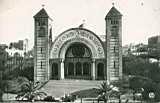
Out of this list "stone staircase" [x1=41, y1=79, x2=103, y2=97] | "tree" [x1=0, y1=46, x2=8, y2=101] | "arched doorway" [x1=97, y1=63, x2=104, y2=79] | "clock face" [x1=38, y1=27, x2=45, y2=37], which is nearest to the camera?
"tree" [x1=0, y1=46, x2=8, y2=101]

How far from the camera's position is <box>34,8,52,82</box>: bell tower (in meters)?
5.47

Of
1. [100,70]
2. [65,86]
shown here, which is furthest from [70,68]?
[65,86]

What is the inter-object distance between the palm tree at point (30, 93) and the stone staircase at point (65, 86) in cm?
20

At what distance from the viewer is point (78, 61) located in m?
5.98

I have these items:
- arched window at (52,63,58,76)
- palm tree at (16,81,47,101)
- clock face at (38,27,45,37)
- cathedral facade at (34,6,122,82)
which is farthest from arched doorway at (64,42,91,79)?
palm tree at (16,81,47,101)

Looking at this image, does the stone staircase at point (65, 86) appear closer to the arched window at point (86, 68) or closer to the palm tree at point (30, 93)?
the palm tree at point (30, 93)

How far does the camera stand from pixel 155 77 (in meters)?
4.17

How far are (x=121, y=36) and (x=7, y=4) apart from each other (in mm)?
1584

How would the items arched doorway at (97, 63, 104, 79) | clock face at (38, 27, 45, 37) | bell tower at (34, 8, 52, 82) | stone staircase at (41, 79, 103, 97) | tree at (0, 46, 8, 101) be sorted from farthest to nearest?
clock face at (38, 27, 45, 37)
arched doorway at (97, 63, 104, 79)
bell tower at (34, 8, 52, 82)
stone staircase at (41, 79, 103, 97)
tree at (0, 46, 8, 101)

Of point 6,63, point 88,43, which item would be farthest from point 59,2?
point 88,43

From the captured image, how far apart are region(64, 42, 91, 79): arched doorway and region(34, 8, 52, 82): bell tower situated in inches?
13.6

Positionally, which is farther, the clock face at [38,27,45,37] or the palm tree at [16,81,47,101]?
the clock face at [38,27,45,37]

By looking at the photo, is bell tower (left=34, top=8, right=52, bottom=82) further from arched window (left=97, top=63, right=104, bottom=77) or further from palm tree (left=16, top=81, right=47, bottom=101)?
arched window (left=97, top=63, right=104, bottom=77)

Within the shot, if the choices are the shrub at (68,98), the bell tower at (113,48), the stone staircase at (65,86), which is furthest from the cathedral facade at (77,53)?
the shrub at (68,98)
